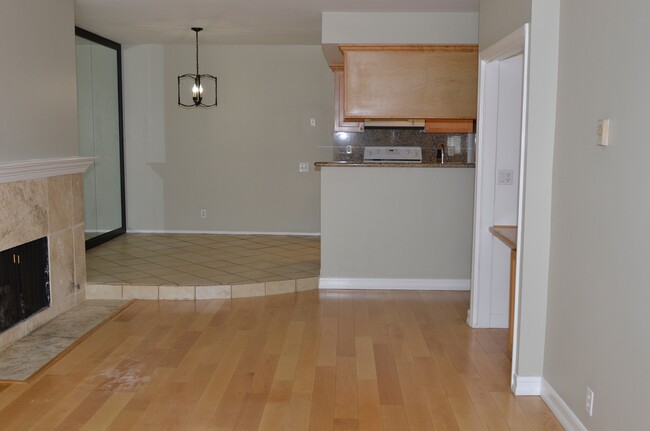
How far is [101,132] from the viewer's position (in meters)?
7.64

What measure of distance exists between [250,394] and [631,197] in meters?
2.22

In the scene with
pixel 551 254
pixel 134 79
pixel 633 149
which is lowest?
pixel 551 254

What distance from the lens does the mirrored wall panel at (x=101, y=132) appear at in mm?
7098

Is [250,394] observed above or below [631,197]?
below

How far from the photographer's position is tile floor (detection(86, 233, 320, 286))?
237 inches

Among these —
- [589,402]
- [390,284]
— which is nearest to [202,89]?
[390,284]

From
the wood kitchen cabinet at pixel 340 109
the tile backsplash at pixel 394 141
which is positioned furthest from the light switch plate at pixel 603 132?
the wood kitchen cabinet at pixel 340 109

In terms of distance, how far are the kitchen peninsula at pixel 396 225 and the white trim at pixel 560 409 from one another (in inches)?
98.9

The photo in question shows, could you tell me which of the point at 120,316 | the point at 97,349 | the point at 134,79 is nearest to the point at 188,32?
the point at 134,79

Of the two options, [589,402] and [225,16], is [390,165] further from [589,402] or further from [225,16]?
[589,402]

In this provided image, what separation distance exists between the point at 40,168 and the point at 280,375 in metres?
2.34

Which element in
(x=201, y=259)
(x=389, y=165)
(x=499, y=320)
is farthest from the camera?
(x=201, y=259)

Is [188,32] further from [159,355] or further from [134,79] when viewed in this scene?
[159,355]

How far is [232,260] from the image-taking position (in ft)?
22.5
